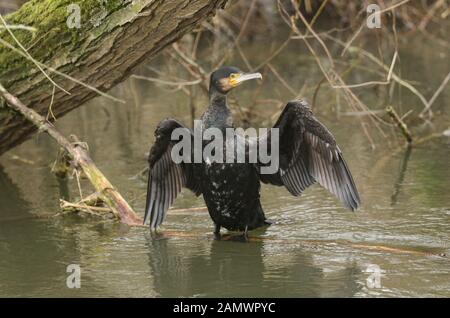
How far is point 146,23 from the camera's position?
566 cm

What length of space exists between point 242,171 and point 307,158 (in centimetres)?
45

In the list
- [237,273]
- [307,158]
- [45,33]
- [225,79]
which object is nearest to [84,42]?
[45,33]

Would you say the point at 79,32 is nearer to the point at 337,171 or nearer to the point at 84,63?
the point at 84,63

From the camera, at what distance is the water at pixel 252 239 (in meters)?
4.65

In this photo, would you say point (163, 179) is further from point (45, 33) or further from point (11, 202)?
point (11, 202)

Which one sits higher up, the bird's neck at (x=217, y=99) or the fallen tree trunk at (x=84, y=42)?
the fallen tree trunk at (x=84, y=42)

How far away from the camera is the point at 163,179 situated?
5.83 metres

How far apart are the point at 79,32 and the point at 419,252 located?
2591mm

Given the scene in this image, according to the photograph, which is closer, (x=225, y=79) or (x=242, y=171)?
(x=242, y=171)

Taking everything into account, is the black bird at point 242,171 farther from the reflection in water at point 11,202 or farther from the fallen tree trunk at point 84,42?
the reflection in water at point 11,202
